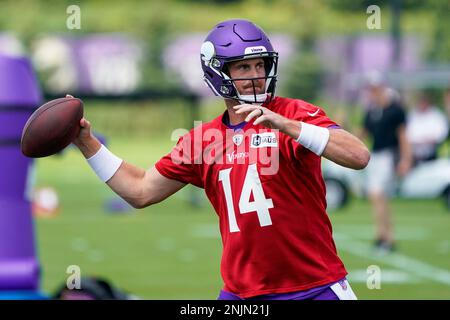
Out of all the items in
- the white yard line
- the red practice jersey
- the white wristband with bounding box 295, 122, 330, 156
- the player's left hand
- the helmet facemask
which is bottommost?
the white yard line

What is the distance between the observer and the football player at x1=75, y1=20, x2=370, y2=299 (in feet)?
15.2

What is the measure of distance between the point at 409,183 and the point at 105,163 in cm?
1200

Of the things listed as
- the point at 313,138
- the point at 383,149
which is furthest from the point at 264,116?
the point at 383,149

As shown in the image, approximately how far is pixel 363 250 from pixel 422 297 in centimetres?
288

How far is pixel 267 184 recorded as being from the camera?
15.3 ft

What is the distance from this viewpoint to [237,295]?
476 cm

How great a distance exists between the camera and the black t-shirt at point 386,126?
38.7 feet

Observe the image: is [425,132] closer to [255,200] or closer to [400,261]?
[400,261]

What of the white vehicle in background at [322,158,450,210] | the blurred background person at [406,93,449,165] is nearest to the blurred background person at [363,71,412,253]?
the white vehicle in background at [322,158,450,210]

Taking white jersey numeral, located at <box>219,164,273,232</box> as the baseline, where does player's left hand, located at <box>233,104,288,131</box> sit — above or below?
above

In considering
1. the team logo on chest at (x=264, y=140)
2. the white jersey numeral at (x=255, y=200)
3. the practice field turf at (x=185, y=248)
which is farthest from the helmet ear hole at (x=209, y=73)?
the practice field turf at (x=185, y=248)

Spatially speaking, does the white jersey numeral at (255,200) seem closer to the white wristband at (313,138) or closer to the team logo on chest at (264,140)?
the team logo on chest at (264,140)

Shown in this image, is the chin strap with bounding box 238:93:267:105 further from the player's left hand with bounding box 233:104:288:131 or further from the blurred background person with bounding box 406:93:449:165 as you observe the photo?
the blurred background person with bounding box 406:93:449:165

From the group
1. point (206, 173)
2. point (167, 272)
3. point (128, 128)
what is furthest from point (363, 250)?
point (128, 128)
